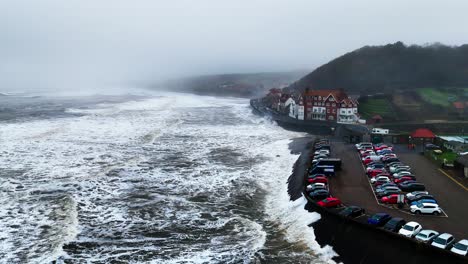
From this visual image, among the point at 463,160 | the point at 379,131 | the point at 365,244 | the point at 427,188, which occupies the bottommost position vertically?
the point at 365,244

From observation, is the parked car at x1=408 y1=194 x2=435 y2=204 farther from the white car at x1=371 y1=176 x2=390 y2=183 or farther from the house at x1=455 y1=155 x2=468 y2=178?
the house at x1=455 y1=155 x2=468 y2=178

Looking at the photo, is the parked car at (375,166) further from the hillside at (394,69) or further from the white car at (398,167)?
the hillside at (394,69)

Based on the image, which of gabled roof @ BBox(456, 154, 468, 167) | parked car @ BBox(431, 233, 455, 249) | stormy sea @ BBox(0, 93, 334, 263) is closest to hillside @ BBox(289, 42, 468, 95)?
stormy sea @ BBox(0, 93, 334, 263)

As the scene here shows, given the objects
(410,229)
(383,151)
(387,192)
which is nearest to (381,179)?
(387,192)

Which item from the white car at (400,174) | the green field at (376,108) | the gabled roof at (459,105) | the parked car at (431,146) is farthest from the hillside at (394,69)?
the white car at (400,174)

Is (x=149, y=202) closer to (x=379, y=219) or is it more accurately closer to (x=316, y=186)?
(x=316, y=186)

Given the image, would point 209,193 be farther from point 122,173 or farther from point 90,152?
point 90,152
